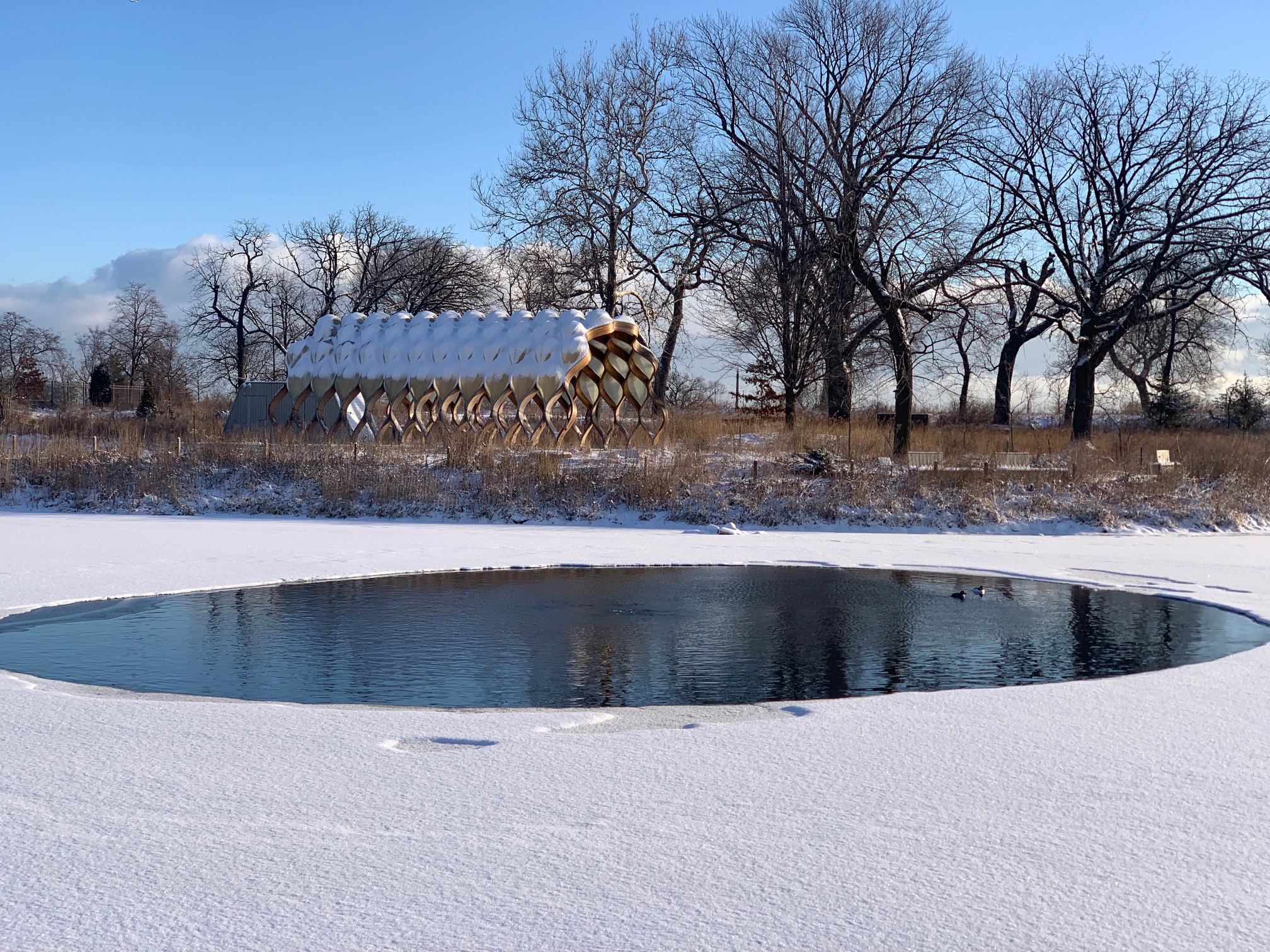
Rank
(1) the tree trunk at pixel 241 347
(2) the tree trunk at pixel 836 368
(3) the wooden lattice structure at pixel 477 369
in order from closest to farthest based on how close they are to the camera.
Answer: (3) the wooden lattice structure at pixel 477 369 < (2) the tree trunk at pixel 836 368 < (1) the tree trunk at pixel 241 347

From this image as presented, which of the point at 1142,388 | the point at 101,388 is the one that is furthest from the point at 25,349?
the point at 1142,388

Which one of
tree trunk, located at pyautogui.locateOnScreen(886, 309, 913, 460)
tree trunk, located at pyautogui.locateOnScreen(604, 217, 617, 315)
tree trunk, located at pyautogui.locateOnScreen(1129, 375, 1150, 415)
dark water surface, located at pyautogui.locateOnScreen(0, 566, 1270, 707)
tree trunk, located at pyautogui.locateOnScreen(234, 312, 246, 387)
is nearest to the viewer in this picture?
dark water surface, located at pyautogui.locateOnScreen(0, 566, 1270, 707)

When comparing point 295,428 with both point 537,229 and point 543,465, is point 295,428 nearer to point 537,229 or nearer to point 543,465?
point 543,465

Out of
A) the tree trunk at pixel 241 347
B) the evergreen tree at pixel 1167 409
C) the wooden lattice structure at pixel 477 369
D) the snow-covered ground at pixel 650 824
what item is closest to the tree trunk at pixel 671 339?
the wooden lattice structure at pixel 477 369

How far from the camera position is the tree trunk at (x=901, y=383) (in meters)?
24.8

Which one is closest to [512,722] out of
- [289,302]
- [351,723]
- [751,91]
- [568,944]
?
[351,723]

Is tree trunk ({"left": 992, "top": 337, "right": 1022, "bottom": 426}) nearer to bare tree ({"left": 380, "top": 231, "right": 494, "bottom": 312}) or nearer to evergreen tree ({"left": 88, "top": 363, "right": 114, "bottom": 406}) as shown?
bare tree ({"left": 380, "top": 231, "right": 494, "bottom": 312})

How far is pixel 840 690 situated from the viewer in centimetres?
682

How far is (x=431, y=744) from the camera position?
5.36 m

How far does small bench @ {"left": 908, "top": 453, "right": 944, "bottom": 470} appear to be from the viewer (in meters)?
20.7

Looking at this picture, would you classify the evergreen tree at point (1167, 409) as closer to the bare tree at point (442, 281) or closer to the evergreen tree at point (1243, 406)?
the evergreen tree at point (1243, 406)

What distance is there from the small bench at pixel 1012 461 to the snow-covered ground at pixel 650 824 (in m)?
15.0

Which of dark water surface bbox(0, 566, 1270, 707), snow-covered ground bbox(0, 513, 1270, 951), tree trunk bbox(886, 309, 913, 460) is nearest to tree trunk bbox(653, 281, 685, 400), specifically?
tree trunk bbox(886, 309, 913, 460)

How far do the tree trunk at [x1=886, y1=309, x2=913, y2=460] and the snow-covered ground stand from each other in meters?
18.0
